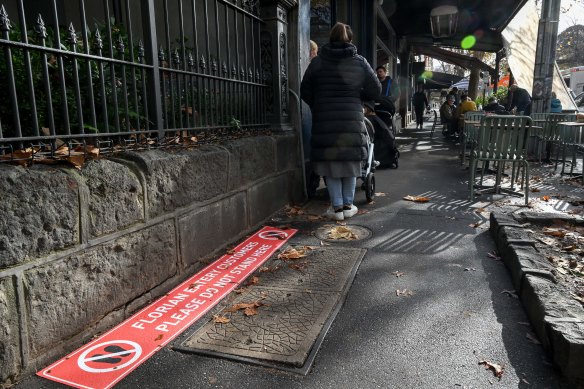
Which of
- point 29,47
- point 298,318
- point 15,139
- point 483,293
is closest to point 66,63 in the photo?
point 29,47

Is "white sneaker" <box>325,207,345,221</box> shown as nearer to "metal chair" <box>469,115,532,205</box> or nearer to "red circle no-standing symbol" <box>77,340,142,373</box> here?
"metal chair" <box>469,115,532,205</box>

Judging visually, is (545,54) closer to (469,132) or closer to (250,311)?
(469,132)

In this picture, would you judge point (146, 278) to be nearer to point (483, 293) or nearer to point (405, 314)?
point (405, 314)

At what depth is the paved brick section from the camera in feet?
6.64

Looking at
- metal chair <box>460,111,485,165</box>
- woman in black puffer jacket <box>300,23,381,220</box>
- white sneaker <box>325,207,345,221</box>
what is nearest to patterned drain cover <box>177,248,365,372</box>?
white sneaker <box>325,207,345,221</box>

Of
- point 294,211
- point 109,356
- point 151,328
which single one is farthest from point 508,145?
point 109,356

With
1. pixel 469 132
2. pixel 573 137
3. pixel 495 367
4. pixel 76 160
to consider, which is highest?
pixel 76 160

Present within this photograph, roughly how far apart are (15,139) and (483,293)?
301 centimetres

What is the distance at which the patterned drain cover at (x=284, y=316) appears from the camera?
91.0 inches

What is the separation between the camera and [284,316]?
8.87 feet

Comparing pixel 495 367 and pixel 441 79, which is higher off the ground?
pixel 441 79

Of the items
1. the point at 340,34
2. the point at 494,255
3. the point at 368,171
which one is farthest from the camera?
the point at 368,171

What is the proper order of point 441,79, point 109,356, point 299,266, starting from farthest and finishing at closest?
point 441,79 → point 299,266 → point 109,356

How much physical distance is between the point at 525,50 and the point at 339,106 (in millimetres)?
12463
